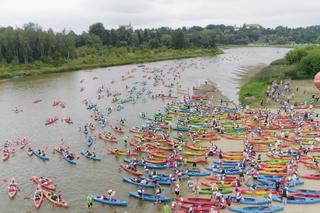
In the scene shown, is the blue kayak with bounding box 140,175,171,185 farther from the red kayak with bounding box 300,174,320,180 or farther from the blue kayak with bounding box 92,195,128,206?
the red kayak with bounding box 300,174,320,180

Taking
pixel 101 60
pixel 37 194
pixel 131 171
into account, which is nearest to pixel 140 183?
pixel 131 171

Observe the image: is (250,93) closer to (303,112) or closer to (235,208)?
(303,112)

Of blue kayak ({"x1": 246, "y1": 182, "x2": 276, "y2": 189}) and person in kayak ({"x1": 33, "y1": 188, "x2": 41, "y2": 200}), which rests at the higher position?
blue kayak ({"x1": 246, "y1": 182, "x2": 276, "y2": 189})

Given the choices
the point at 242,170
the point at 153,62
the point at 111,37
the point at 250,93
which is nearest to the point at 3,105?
the point at 250,93

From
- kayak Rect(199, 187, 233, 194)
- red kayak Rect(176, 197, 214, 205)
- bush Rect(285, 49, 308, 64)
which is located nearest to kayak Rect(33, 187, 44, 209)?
red kayak Rect(176, 197, 214, 205)

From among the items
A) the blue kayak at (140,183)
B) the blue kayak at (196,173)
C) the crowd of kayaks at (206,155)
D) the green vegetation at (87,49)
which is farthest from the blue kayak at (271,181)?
the green vegetation at (87,49)

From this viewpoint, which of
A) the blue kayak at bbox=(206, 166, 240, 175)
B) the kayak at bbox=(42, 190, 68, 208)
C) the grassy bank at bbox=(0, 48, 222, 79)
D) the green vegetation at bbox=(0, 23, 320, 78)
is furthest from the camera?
the green vegetation at bbox=(0, 23, 320, 78)

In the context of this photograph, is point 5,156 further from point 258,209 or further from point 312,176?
point 312,176
